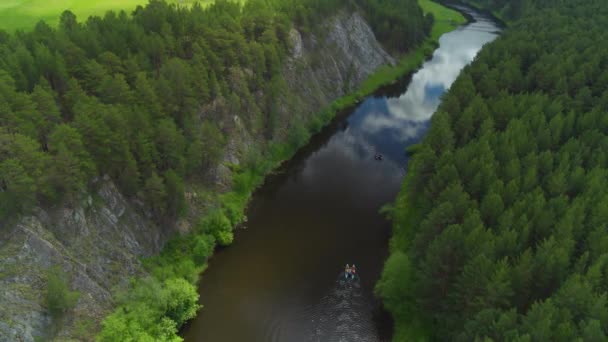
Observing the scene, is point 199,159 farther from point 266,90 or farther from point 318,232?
point 266,90

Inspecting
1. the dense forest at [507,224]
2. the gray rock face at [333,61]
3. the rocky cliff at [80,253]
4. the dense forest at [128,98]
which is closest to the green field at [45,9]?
the dense forest at [128,98]

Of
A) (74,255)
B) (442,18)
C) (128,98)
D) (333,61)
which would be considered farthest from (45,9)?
(442,18)

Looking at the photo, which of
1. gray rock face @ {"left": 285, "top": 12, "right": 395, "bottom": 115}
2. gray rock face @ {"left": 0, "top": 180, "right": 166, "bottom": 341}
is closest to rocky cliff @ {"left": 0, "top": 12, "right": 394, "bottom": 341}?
gray rock face @ {"left": 0, "top": 180, "right": 166, "bottom": 341}

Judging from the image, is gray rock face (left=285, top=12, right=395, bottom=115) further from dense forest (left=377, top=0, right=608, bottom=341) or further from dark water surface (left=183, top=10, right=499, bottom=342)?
dense forest (left=377, top=0, right=608, bottom=341)

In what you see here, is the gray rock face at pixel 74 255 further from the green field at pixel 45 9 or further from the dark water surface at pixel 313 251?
the green field at pixel 45 9

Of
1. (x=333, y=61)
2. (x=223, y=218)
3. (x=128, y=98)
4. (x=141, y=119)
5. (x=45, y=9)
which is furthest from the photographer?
(x=333, y=61)

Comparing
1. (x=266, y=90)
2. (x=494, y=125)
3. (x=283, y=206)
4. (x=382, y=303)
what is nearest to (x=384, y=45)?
(x=266, y=90)

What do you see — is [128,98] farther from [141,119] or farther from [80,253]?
[80,253]
